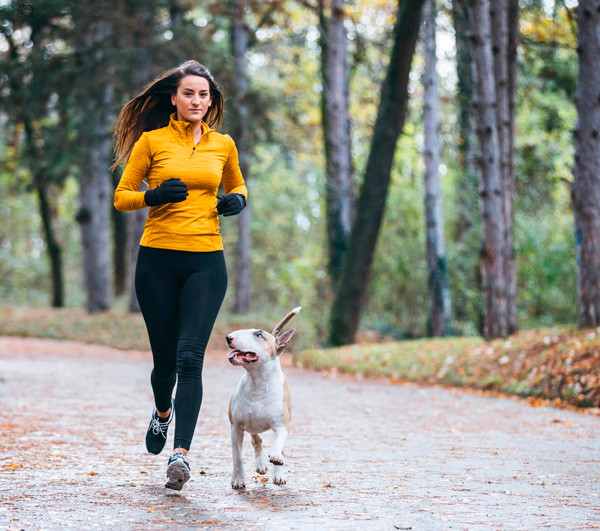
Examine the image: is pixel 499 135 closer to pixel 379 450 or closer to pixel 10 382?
pixel 10 382

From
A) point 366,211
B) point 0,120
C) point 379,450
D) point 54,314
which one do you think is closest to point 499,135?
point 366,211

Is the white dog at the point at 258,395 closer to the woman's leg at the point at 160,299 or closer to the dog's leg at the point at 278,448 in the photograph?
the dog's leg at the point at 278,448

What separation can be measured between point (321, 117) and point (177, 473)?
18.4m

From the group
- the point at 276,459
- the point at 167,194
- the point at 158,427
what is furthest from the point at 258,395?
the point at 167,194

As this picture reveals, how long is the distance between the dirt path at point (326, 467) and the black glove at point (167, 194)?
169 cm

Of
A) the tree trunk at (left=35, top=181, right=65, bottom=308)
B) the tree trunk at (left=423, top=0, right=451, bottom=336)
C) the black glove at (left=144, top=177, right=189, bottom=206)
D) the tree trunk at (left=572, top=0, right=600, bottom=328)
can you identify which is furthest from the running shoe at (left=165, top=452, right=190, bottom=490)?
the tree trunk at (left=35, top=181, right=65, bottom=308)

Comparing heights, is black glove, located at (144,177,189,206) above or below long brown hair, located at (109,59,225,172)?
below

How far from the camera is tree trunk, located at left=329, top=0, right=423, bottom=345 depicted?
17.8 metres

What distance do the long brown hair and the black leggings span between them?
0.87m

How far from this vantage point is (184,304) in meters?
5.40

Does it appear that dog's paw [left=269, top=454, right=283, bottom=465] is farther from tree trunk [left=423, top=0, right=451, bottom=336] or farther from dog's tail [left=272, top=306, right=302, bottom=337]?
tree trunk [left=423, top=0, right=451, bottom=336]

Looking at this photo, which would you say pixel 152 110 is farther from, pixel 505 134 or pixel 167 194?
pixel 505 134

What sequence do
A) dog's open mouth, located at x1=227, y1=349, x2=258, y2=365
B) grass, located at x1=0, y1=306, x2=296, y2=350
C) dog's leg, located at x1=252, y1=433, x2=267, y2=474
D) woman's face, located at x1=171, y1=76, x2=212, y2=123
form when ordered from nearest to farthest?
dog's open mouth, located at x1=227, y1=349, x2=258, y2=365 → woman's face, located at x1=171, y1=76, x2=212, y2=123 → dog's leg, located at x1=252, y1=433, x2=267, y2=474 → grass, located at x1=0, y1=306, x2=296, y2=350

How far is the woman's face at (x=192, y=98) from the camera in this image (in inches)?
220
